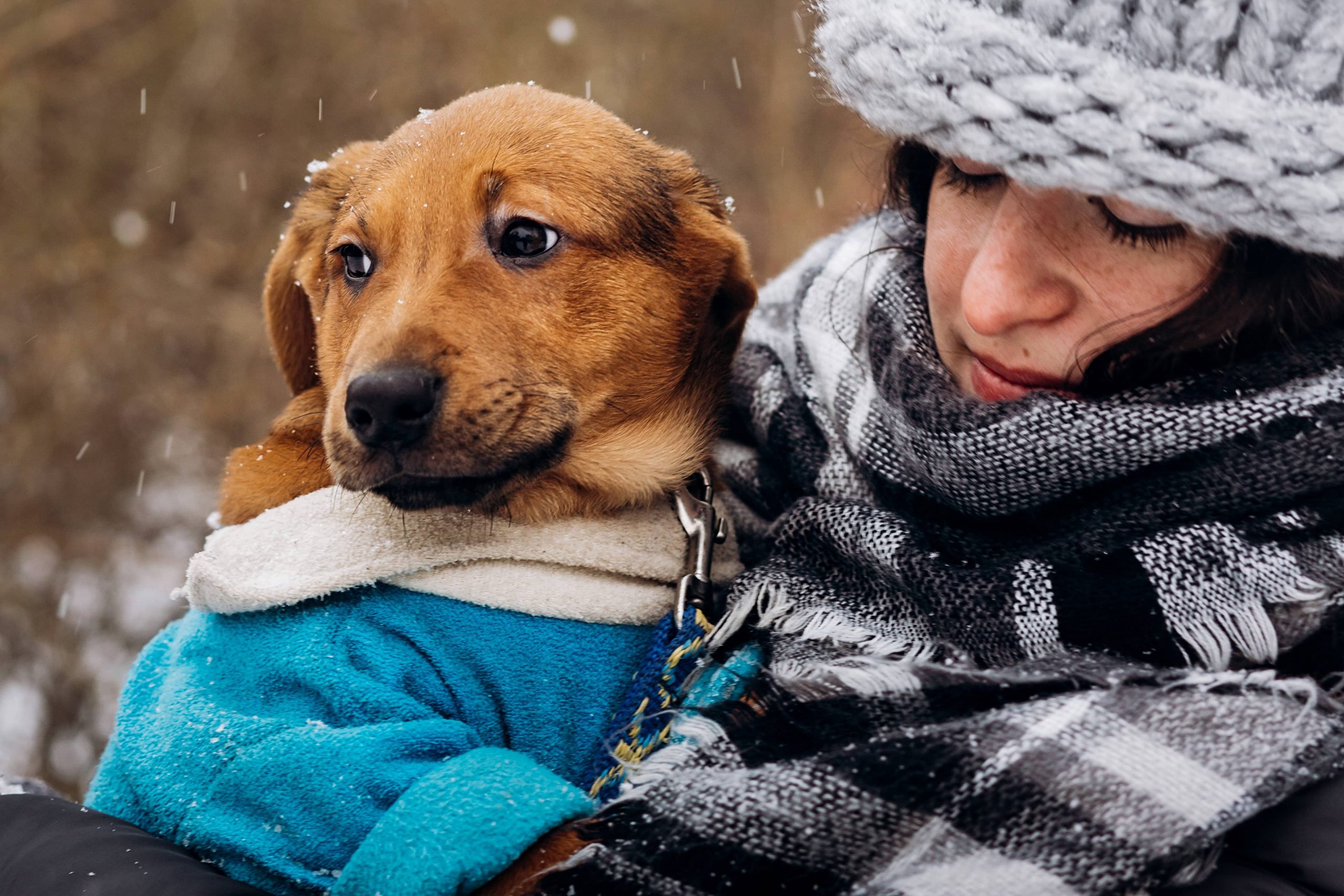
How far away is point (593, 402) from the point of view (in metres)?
2.60

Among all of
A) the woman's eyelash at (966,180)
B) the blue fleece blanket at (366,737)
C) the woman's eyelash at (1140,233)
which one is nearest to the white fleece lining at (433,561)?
the blue fleece blanket at (366,737)

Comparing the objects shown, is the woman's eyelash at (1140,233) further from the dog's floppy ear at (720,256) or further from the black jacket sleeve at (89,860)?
the black jacket sleeve at (89,860)

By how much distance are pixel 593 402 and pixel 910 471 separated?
78cm

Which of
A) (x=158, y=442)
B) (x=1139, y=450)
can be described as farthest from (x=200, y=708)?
(x=158, y=442)

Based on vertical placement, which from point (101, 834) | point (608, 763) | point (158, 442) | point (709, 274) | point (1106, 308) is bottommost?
point (158, 442)

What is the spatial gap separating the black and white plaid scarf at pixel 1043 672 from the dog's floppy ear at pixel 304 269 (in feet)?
5.08

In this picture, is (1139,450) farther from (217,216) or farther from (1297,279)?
(217,216)

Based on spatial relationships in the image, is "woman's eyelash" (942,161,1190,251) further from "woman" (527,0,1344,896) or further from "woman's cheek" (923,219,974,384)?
"woman's cheek" (923,219,974,384)

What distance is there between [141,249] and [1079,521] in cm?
641

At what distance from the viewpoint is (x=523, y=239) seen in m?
2.58

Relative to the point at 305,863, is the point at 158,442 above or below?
below

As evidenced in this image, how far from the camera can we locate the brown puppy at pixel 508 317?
2.28 meters

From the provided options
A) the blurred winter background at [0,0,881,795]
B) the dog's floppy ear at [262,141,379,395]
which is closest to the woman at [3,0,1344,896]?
the dog's floppy ear at [262,141,379,395]

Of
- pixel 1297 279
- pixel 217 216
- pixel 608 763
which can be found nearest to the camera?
pixel 1297 279
